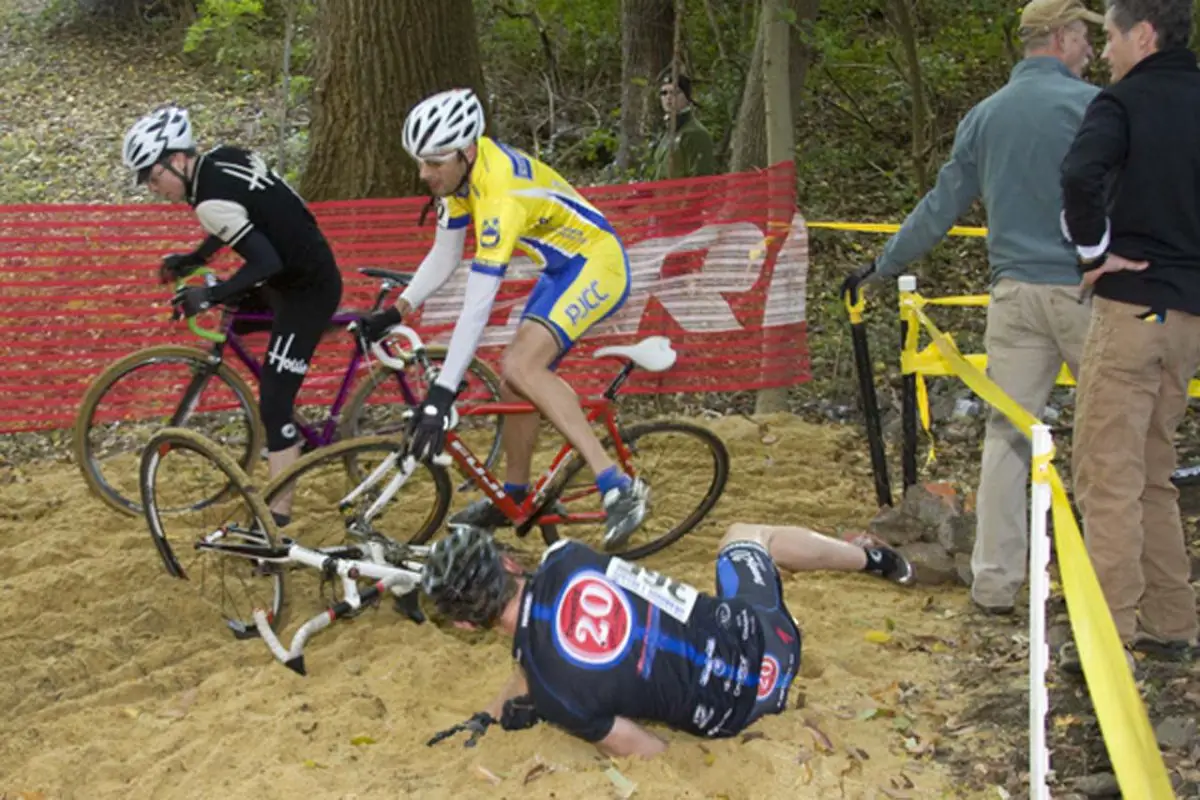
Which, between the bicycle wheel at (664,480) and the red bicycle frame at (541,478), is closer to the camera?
the red bicycle frame at (541,478)

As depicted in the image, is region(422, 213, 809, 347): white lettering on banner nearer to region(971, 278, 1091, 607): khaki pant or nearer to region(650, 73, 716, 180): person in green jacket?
region(650, 73, 716, 180): person in green jacket

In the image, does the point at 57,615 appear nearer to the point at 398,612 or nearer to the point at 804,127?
the point at 398,612

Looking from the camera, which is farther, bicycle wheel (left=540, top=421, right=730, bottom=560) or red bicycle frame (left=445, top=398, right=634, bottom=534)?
bicycle wheel (left=540, top=421, right=730, bottom=560)

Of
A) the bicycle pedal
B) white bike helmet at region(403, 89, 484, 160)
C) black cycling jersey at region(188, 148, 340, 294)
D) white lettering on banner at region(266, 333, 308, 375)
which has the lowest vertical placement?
the bicycle pedal

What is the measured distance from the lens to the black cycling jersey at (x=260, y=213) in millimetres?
5434

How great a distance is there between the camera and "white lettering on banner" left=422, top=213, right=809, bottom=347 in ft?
25.5

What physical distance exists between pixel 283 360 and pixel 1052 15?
3529mm

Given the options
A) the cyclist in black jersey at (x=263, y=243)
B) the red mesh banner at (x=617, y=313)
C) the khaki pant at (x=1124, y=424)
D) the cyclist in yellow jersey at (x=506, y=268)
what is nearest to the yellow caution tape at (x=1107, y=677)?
the khaki pant at (x=1124, y=424)

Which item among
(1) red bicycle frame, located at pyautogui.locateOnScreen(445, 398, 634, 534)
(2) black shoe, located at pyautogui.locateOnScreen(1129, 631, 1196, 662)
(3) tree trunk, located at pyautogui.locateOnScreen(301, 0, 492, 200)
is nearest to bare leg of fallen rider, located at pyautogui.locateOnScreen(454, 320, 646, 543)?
(1) red bicycle frame, located at pyautogui.locateOnScreen(445, 398, 634, 534)

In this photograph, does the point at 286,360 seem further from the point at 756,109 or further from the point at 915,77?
the point at 915,77

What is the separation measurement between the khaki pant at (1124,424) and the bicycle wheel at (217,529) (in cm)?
316

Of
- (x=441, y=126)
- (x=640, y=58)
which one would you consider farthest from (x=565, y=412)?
(x=640, y=58)

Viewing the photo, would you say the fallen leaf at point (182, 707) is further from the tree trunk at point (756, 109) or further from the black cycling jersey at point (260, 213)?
the tree trunk at point (756, 109)

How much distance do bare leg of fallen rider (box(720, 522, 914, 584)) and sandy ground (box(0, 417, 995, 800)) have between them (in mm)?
305
